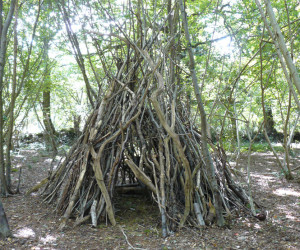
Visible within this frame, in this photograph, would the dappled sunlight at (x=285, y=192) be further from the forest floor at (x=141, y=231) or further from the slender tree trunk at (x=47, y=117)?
the slender tree trunk at (x=47, y=117)

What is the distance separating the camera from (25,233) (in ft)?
9.91

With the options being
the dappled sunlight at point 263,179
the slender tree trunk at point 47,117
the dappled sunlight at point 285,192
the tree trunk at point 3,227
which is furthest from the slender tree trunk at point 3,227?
the dappled sunlight at point 263,179

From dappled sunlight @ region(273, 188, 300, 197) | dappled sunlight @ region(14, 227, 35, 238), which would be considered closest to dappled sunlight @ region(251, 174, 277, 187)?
dappled sunlight @ region(273, 188, 300, 197)

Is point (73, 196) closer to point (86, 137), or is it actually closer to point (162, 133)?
point (86, 137)

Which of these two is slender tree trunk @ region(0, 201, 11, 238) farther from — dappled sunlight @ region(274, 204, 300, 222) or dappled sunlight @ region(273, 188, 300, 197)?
dappled sunlight @ region(273, 188, 300, 197)

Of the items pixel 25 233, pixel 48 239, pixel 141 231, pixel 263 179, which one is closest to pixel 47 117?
pixel 25 233

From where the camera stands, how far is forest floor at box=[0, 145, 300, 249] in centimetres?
277

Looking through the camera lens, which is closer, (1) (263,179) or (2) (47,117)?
(1) (263,179)

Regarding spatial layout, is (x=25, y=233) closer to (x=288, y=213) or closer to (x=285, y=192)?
(x=288, y=213)

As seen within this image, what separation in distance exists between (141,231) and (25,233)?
120 centimetres

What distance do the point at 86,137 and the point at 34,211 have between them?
1.14 m

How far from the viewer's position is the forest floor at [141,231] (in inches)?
109

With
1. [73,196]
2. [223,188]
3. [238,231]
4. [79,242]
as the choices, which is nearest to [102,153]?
[73,196]

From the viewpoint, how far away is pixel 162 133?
11.4ft
